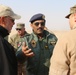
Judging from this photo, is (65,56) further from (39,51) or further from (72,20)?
(39,51)

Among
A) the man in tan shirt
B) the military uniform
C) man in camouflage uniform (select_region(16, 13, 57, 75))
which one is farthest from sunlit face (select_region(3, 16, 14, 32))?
the military uniform

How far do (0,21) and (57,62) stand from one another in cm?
95

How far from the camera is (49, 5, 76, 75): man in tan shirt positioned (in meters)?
3.36

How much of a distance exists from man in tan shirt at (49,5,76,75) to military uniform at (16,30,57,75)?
A: 1582 millimetres

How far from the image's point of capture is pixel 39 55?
16.7 ft

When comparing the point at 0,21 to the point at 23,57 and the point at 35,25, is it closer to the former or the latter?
the point at 23,57

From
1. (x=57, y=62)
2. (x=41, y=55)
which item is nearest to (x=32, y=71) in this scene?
(x=41, y=55)

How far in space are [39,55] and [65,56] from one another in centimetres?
→ 175

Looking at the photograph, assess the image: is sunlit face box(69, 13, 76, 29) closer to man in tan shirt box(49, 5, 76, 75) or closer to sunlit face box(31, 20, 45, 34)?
man in tan shirt box(49, 5, 76, 75)

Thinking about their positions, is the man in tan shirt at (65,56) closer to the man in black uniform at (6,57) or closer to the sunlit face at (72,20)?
the sunlit face at (72,20)

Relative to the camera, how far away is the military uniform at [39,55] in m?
5.07

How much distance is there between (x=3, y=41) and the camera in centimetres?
287

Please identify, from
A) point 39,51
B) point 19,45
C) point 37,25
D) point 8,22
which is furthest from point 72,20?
point 19,45

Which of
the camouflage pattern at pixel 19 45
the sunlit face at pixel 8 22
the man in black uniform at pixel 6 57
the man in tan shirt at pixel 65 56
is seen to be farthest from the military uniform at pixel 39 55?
the man in black uniform at pixel 6 57
